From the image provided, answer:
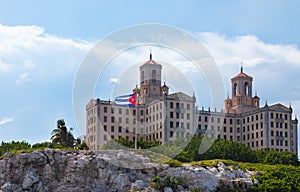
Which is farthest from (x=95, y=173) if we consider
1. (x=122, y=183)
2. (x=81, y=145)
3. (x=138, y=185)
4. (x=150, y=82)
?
(x=150, y=82)

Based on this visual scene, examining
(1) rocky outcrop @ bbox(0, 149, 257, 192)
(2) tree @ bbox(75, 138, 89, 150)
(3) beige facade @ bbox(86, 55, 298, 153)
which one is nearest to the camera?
(1) rocky outcrop @ bbox(0, 149, 257, 192)

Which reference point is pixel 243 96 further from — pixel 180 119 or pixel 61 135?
pixel 61 135

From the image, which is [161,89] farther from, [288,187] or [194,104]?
[288,187]

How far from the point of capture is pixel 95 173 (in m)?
83.2

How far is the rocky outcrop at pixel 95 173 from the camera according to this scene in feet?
268

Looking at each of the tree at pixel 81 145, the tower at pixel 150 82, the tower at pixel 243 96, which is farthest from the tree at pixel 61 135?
the tower at pixel 243 96

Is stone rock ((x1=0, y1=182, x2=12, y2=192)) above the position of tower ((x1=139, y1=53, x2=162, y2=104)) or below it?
below

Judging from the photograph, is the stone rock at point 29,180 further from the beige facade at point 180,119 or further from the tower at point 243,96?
the tower at point 243,96

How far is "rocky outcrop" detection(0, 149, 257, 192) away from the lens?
8169 cm

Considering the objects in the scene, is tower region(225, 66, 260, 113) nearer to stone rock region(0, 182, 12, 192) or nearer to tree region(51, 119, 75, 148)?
tree region(51, 119, 75, 148)

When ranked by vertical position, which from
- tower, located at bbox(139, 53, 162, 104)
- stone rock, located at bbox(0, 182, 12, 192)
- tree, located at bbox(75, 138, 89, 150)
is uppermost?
tower, located at bbox(139, 53, 162, 104)

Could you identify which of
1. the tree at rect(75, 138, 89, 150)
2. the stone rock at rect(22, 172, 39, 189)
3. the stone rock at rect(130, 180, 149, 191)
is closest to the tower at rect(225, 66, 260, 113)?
the tree at rect(75, 138, 89, 150)

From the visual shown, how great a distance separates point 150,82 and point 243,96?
26.4 metres

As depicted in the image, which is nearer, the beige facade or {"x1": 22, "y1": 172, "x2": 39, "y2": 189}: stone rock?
{"x1": 22, "y1": 172, "x2": 39, "y2": 189}: stone rock
